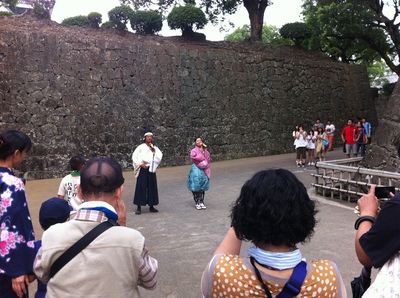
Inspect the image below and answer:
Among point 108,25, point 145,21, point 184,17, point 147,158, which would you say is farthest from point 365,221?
point 184,17

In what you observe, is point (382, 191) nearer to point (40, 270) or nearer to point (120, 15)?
point (40, 270)

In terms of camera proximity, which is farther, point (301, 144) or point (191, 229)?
point (301, 144)

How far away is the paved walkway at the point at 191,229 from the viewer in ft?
14.6

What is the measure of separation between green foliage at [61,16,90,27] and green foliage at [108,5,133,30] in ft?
3.11

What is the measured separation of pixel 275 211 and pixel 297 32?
19.9 meters

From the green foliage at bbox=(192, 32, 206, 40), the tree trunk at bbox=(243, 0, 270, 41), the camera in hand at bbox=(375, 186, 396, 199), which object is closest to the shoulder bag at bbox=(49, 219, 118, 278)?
the camera in hand at bbox=(375, 186, 396, 199)

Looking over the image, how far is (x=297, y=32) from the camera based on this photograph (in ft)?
65.6

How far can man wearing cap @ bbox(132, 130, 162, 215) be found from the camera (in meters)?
Result: 7.51

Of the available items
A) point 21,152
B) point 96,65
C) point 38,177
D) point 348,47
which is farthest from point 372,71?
point 21,152

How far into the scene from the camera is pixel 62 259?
1752mm

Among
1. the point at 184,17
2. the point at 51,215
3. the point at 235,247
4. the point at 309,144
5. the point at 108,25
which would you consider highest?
the point at 184,17

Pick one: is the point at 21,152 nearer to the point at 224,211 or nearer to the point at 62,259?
the point at 62,259

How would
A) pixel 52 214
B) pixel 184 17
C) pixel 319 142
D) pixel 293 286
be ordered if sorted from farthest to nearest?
pixel 184 17 → pixel 319 142 → pixel 52 214 → pixel 293 286

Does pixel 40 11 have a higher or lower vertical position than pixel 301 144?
higher
